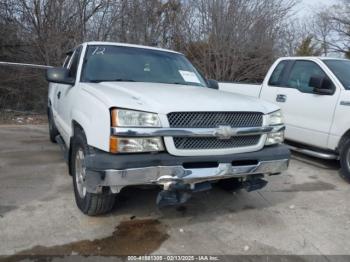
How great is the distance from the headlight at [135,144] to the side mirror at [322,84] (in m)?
3.61

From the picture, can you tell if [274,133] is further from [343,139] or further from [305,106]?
[305,106]

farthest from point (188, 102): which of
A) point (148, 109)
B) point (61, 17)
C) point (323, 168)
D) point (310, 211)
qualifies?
point (61, 17)

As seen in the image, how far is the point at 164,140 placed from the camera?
3.28 m

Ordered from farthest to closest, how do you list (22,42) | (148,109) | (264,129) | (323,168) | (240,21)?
1. (240,21)
2. (22,42)
3. (323,168)
4. (264,129)
5. (148,109)

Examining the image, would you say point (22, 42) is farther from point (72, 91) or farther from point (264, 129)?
point (264, 129)

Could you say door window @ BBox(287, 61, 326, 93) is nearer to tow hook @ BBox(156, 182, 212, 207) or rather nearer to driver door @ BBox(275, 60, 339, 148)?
driver door @ BBox(275, 60, 339, 148)

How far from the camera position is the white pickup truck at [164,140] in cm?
319

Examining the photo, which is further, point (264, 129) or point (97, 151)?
point (264, 129)

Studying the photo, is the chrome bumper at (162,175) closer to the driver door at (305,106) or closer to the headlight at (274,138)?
the headlight at (274,138)

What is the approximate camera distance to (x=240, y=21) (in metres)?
12.9

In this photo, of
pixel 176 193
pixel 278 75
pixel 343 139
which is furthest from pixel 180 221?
pixel 278 75

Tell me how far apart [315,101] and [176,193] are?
3601 millimetres

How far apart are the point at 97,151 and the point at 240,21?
10734 mm

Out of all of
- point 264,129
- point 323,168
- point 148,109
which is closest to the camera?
point 148,109
